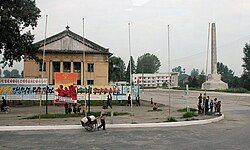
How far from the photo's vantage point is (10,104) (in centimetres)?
4366

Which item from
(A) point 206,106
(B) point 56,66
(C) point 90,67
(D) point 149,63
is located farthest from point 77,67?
(D) point 149,63

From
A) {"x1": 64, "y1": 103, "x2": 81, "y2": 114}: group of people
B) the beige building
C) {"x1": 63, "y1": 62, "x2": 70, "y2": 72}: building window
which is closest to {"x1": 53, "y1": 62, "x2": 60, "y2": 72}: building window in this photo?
the beige building

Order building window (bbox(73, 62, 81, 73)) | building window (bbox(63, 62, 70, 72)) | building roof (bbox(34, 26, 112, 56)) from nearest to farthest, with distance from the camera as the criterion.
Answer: building roof (bbox(34, 26, 112, 56))
building window (bbox(63, 62, 70, 72))
building window (bbox(73, 62, 81, 73))

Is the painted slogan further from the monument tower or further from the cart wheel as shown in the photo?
the monument tower

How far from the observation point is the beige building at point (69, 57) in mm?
63344

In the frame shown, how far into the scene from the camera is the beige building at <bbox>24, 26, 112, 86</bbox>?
208 ft

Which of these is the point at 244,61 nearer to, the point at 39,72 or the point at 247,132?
the point at 39,72

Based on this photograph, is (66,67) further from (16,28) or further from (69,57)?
(16,28)

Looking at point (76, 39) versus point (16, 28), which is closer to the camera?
point (16, 28)

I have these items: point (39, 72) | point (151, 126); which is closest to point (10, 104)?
point (39, 72)

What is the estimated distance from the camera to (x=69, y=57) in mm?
64500

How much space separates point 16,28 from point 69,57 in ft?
85.3

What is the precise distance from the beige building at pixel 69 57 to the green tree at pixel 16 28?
66.4 feet

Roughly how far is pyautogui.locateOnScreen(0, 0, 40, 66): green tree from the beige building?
20.2 metres
